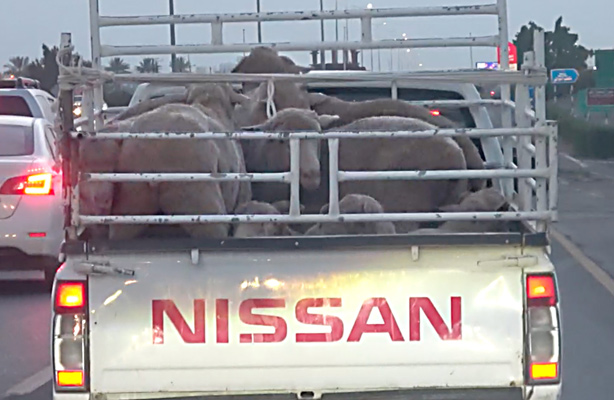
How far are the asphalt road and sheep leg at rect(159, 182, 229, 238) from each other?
258 cm

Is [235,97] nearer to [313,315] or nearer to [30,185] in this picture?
[313,315]

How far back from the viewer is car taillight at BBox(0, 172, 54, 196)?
34.8 feet

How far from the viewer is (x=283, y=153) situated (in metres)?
5.46

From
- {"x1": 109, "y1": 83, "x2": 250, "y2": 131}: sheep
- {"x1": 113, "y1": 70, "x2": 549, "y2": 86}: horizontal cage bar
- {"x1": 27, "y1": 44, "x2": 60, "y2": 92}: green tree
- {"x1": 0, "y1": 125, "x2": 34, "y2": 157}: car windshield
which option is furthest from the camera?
{"x1": 27, "y1": 44, "x2": 60, "y2": 92}: green tree

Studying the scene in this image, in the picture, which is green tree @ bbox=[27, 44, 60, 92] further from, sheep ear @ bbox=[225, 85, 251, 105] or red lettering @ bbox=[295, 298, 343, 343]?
red lettering @ bbox=[295, 298, 343, 343]

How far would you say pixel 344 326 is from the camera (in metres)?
4.30

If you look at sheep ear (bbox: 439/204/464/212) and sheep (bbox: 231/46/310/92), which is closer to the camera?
sheep ear (bbox: 439/204/464/212)

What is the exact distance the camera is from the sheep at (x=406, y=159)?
5.52 meters

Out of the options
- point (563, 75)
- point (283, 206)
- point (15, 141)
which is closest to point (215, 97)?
point (283, 206)

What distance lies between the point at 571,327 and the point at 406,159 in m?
4.27

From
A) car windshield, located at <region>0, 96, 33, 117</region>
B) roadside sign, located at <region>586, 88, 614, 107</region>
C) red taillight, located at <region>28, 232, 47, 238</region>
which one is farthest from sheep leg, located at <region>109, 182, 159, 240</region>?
roadside sign, located at <region>586, 88, 614, 107</region>

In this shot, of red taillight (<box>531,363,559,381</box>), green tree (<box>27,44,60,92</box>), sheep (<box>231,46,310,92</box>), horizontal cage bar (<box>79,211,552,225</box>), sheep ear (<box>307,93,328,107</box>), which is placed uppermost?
green tree (<box>27,44,60,92</box>)

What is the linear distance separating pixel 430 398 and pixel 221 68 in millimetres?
3915

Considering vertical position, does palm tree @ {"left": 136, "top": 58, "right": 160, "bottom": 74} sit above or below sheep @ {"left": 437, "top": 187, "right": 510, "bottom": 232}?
above
